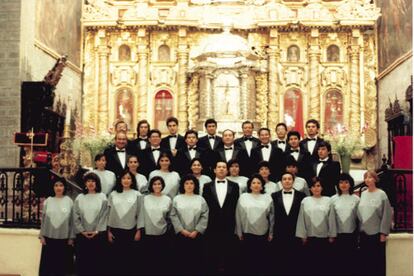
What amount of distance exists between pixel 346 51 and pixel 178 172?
37.7 feet

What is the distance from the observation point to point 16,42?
14172mm

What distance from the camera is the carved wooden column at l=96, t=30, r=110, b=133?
62.6ft

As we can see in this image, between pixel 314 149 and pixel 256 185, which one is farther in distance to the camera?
pixel 314 149

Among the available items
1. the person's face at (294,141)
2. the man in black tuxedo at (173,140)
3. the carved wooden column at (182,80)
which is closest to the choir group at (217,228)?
the person's face at (294,141)

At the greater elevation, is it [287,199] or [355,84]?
[355,84]

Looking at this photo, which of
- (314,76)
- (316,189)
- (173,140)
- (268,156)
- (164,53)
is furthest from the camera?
(164,53)

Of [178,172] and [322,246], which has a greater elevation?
[178,172]

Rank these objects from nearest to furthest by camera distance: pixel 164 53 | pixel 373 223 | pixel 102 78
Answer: pixel 373 223 → pixel 102 78 → pixel 164 53

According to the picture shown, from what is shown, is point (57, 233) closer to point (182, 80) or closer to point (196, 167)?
point (196, 167)

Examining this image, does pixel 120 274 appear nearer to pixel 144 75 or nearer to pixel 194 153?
pixel 194 153

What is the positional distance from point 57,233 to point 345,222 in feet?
12.2

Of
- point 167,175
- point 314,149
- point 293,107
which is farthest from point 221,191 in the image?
point 293,107

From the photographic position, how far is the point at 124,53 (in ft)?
64.5

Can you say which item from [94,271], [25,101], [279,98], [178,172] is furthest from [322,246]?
[279,98]
